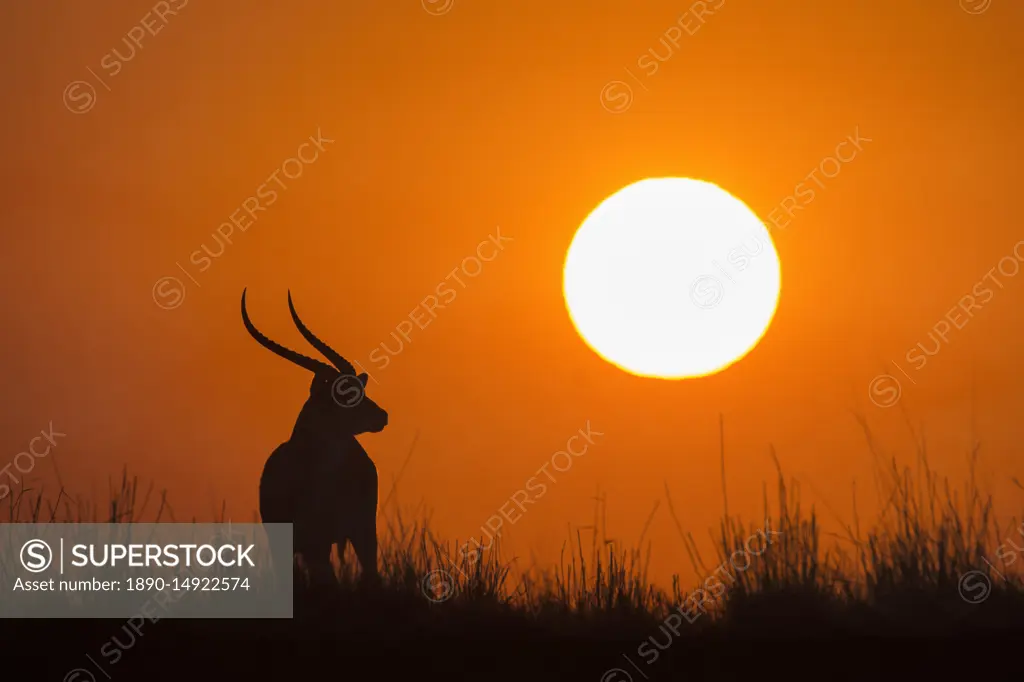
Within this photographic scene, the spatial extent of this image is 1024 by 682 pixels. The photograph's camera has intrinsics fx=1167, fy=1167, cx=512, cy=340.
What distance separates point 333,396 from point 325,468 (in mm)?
447

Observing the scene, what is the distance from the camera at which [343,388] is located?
7152 millimetres

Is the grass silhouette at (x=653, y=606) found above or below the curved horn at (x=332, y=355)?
below

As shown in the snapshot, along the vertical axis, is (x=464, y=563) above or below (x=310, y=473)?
below

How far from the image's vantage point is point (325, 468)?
7.00 m

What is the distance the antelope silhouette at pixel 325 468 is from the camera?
6730mm

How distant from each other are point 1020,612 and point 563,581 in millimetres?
2079

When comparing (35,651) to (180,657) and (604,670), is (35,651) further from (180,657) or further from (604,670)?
(604,670)

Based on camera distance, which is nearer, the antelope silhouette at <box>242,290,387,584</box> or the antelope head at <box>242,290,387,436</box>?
the antelope silhouette at <box>242,290,387,584</box>

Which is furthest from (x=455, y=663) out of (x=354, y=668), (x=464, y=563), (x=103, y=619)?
(x=103, y=619)

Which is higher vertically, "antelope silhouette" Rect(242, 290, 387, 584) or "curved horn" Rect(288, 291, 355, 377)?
"curved horn" Rect(288, 291, 355, 377)

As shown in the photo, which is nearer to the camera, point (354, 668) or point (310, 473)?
point (354, 668)

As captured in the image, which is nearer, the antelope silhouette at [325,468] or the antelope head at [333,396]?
the antelope silhouette at [325,468]

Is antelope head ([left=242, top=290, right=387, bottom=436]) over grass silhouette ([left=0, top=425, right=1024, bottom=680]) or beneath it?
over

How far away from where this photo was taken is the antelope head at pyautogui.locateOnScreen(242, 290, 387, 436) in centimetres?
713
